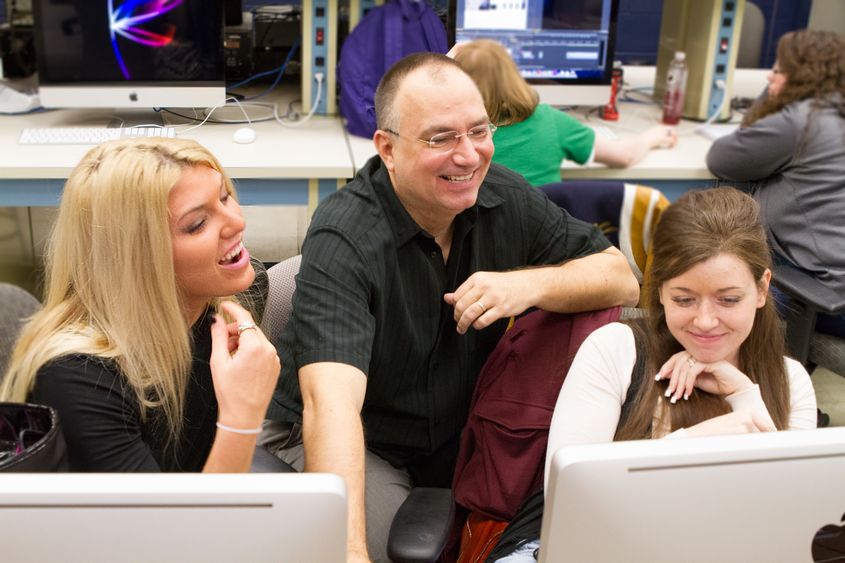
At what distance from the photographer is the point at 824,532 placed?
908 mm

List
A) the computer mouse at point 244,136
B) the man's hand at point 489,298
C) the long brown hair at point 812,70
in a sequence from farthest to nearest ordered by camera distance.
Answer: the computer mouse at point 244,136 → the long brown hair at point 812,70 → the man's hand at point 489,298

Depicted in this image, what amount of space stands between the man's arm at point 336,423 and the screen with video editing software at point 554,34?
1.93 metres

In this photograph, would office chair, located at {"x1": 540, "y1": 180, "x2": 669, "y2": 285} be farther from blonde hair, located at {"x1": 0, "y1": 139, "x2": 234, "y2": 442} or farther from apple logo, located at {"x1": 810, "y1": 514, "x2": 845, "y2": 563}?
apple logo, located at {"x1": 810, "y1": 514, "x2": 845, "y2": 563}

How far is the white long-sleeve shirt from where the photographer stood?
4.78ft

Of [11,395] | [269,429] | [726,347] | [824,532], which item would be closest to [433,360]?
[269,429]

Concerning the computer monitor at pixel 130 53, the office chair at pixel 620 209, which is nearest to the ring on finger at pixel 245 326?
the office chair at pixel 620 209

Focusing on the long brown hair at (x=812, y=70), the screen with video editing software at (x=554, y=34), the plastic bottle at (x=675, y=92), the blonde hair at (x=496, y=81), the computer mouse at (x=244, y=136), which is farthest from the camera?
the plastic bottle at (x=675, y=92)

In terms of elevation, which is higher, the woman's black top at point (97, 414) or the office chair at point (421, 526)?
the woman's black top at point (97, 414)

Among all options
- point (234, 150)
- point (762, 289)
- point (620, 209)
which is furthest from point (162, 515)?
point (234, 150)

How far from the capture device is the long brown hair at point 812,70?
2.64m

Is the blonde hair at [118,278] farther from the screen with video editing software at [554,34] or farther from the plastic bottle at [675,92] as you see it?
the plastic bottle at [675,92]

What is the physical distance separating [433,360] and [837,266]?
1.36 meters

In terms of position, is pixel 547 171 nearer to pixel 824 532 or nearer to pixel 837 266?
pixel 837 266

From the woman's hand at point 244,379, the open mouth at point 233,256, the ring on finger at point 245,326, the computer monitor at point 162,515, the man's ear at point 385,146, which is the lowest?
the woman's hand at point 244,379
